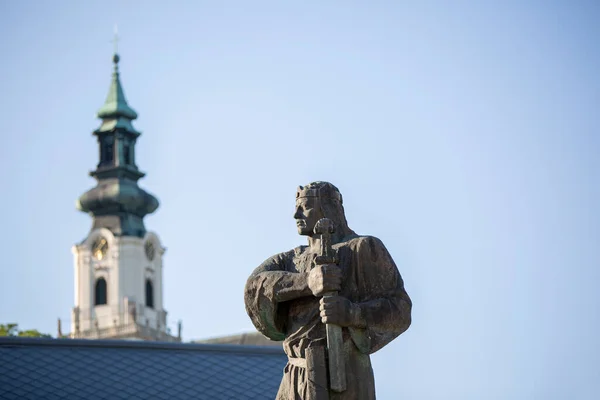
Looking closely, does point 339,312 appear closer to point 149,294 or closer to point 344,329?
point 344,329

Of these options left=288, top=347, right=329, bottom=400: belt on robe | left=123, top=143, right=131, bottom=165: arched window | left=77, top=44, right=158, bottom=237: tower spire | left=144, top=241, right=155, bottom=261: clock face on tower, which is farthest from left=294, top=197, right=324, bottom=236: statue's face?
left=144, top=241, right=155, bottom=261: clock face on tower

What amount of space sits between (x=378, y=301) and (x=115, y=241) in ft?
430

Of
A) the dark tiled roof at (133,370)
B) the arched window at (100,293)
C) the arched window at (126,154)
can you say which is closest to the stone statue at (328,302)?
the dark tiled roof at (133,370)

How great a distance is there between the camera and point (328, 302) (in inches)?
554

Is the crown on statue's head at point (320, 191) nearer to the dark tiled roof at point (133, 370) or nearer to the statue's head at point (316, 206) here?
the statue's head at point (316, 206)

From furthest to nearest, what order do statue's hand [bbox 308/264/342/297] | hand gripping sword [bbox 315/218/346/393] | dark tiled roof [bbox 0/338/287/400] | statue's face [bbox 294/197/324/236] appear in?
dark tiled roof [bbox 0/338/287/400] → statue's face [bbox 294/197/324/236] → statue's hand [bbox 308/264/342/297] → hand gripping sword [bbox 315/218/346/393]

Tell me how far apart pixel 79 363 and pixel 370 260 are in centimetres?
1738

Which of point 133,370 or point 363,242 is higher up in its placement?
point 133,370

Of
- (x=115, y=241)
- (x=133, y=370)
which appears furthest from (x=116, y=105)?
(x=133, y=370)

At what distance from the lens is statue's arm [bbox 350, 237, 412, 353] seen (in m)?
14.2

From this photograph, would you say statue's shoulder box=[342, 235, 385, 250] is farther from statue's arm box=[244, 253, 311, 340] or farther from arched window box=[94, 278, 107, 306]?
arched window box=[94, 278, 107, 306]

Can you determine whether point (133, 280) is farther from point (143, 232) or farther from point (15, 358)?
point (15, 358)

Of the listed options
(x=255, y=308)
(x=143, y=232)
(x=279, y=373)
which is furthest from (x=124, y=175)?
(x=255, y=308)

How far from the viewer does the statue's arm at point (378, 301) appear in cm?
1425
